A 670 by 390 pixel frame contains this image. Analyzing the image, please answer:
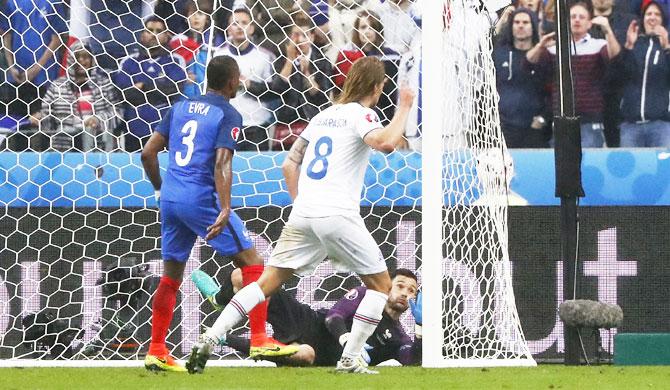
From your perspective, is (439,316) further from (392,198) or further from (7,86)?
(7,86)

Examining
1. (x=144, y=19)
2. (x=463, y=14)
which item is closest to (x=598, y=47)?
(x=463, y=14)

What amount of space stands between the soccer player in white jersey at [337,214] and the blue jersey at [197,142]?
53 centimetres

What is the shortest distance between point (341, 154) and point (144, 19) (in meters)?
3.31

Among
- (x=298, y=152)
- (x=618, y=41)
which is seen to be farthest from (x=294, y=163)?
(x=618, y=41)

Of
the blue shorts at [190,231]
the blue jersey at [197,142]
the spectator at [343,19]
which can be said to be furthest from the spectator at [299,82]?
the blue shorts at [190,231]

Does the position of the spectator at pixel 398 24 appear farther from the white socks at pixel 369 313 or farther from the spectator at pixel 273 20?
the white socks at pixel 369 313

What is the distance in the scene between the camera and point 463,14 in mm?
7965

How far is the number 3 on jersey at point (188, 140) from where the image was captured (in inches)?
270

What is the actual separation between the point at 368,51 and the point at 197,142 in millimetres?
2530

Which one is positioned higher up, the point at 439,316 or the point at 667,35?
the point at 667,35

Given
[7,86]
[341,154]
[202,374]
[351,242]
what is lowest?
[202,374]

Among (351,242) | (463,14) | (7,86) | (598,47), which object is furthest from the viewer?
(598,47)

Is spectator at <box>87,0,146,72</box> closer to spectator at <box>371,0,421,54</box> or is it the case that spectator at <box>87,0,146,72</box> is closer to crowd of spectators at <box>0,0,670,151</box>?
crowd of spectators at <box>0,0,670,151</box>

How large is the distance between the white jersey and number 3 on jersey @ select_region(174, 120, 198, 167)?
0.74 m
